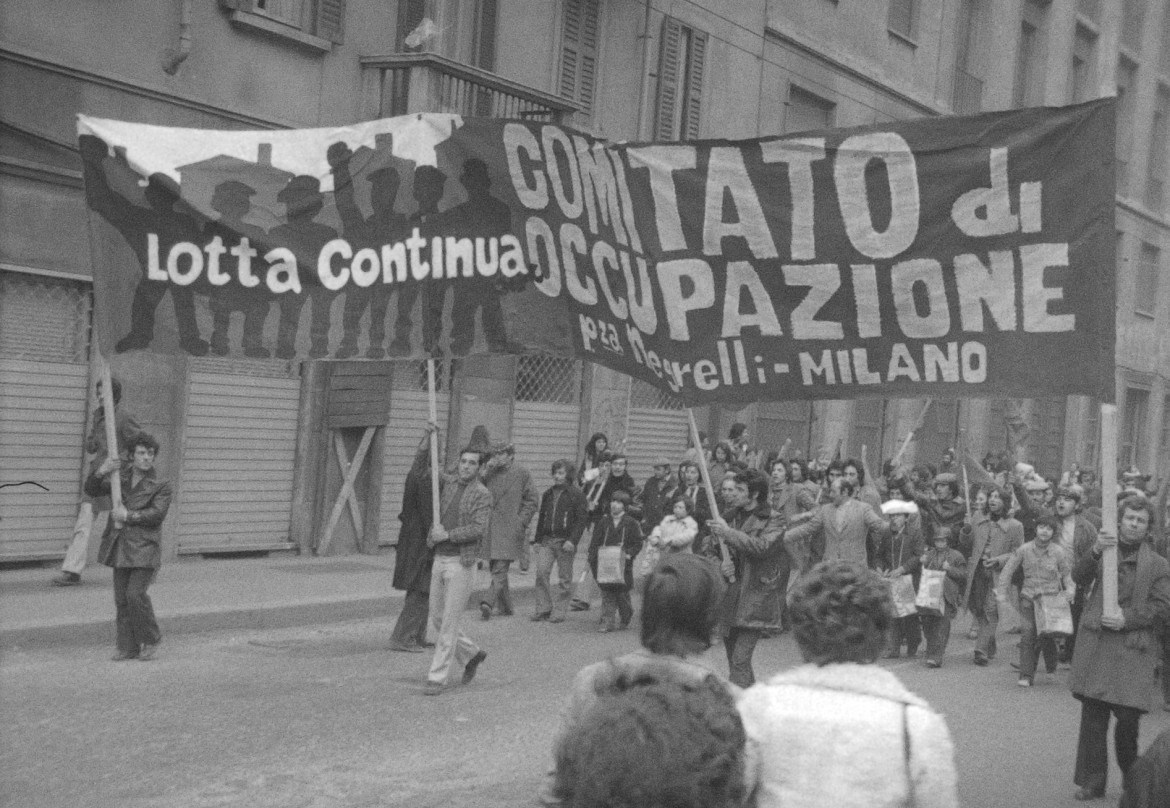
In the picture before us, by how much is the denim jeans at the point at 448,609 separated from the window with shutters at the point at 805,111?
16.9m

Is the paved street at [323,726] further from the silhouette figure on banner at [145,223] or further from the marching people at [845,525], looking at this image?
the silhouette figure on banner at [145,223]

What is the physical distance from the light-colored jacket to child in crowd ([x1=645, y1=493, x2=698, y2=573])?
6.88m

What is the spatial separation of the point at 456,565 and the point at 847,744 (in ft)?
22.1

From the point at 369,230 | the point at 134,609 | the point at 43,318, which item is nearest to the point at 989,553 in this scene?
the point at 369,230

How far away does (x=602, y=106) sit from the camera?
21.3m

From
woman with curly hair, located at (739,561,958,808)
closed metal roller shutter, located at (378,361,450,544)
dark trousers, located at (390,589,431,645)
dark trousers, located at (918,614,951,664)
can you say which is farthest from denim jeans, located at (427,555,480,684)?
closed metal roller shutter, located at (378,361,450,544)

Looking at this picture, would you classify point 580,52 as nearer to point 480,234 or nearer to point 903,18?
point 903,18

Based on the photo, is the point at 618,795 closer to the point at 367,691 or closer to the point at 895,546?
the point at 367,691

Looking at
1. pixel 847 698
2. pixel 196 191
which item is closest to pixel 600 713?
pixel 847 698

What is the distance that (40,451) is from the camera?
45.8 ft

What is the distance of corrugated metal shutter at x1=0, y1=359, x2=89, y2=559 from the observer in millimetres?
13664

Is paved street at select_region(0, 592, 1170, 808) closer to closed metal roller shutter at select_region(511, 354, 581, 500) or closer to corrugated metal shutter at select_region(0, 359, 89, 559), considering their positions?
corrugated metal shutter at select_region(0, 359, 89, 559)

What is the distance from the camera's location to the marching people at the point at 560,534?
1425 cm

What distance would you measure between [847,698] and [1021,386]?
3.44m
